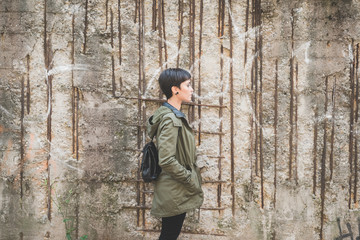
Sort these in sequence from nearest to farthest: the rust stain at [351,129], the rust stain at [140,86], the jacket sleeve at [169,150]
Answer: the jacket sleeve at [169,150]
the rust stain at [351,129]
the rust stain at [140,86]

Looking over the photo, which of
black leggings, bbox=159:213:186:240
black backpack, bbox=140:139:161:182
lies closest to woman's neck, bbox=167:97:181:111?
black backpack, bbox=140:139:161:182

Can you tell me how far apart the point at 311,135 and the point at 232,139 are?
0.71 meters

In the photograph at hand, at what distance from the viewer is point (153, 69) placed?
9.41 ft

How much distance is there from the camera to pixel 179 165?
6.77 feet

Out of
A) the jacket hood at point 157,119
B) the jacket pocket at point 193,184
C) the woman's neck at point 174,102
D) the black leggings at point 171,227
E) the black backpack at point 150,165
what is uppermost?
the woman's neck at point 174,102

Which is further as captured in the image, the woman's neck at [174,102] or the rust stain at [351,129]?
the rust stain at [351,129]

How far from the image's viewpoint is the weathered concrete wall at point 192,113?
2.77 metres

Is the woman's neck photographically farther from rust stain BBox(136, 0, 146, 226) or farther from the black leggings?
the black leggings

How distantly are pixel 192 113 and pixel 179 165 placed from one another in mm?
896

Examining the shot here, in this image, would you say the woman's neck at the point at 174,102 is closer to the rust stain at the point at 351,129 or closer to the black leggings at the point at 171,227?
the black leggings at the point at 171,227

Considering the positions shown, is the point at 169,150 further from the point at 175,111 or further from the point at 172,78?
the point at 172,78

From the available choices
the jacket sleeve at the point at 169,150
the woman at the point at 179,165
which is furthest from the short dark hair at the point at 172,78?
the jacket sleeve at the point at 169,150

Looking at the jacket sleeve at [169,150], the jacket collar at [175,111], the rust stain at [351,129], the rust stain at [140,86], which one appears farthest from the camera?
the rust stain at [140,86]

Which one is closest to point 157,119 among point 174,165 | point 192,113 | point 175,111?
point 175,111
